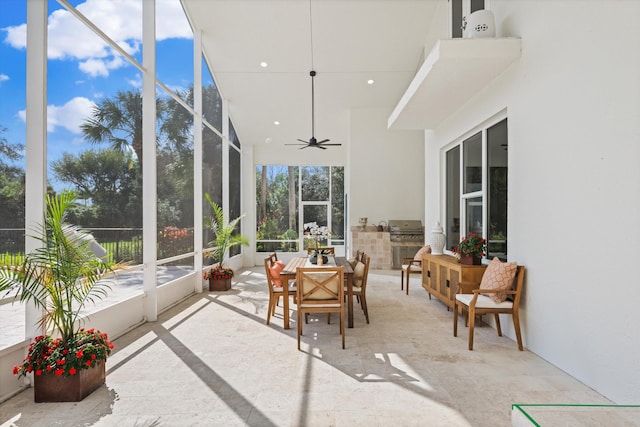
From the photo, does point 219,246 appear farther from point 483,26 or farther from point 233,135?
point 483,26

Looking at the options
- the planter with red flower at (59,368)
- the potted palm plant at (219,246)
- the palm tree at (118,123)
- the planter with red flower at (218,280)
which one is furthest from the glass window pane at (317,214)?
the planter with red flower at (59,368)

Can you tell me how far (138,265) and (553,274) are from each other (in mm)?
4481

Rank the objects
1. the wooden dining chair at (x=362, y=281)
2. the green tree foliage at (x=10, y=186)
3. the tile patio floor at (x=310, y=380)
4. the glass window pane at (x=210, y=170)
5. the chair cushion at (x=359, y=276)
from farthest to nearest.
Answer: the glass window pane at (x=210, y=170) → the chair cushion at (x=359, y=276) → the wooden dining chair at (x=362, y=281) → the green tree foliage at (x=10, y=186) → the tile patio floor at (x=310, y=380)

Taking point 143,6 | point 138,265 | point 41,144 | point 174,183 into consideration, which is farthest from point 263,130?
point 41,144

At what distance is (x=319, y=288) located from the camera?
12.7 feet

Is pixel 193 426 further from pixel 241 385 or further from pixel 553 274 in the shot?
pixel 553 274

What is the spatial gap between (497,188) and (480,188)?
1.63 ft

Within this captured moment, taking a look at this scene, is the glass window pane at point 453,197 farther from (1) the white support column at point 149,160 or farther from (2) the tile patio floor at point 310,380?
(1) the white support column at point 149,160

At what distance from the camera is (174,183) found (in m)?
5.77

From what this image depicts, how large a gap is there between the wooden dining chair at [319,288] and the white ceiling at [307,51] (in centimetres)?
484

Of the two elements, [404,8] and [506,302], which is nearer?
[506,302]

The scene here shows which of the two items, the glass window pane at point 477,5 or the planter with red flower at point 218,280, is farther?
the planter with red flower at point 218,280

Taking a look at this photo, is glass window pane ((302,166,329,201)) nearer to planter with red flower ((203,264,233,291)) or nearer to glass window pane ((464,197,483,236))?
planter with red flower ((203,264,233,291))

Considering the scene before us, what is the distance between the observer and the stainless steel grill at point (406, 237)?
8.98 meters
